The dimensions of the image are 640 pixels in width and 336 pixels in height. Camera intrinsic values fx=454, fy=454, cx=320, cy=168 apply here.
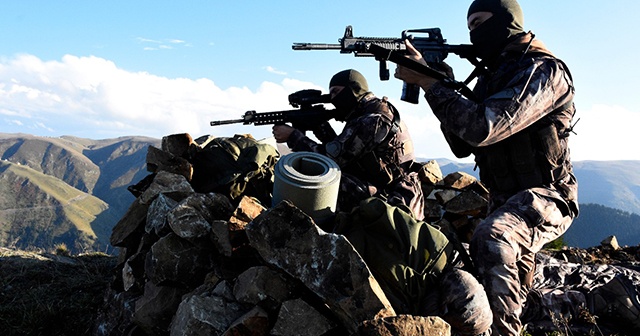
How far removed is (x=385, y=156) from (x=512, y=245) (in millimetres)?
Result: 2949

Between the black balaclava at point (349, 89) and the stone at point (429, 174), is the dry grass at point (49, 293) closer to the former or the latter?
the black balaclava at point (349, 89)

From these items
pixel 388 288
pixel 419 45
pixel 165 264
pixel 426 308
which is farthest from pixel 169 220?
pixel 419 45

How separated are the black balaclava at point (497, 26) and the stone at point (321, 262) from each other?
2.79 m

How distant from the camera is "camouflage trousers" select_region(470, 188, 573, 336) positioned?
380 centimetres

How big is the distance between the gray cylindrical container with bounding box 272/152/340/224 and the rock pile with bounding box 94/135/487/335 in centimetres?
42

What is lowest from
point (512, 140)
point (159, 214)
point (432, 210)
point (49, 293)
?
point (49, 293)

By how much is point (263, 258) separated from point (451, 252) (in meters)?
1.66

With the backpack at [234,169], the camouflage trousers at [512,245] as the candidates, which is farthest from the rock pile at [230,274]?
the camouflage trousers at [512,245]

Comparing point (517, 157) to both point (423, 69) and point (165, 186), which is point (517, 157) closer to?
point (423, 69)

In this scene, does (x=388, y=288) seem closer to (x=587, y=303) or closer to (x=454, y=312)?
(x=454, y=312)

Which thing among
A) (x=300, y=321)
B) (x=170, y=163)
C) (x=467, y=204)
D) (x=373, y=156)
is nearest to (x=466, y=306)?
(x=300, y=321)

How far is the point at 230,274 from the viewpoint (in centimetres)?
429

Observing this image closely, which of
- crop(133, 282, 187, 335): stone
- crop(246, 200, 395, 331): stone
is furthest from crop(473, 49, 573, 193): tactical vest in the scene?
crop(133, 282, 187, 335): stone

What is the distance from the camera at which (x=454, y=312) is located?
11.5 feet
